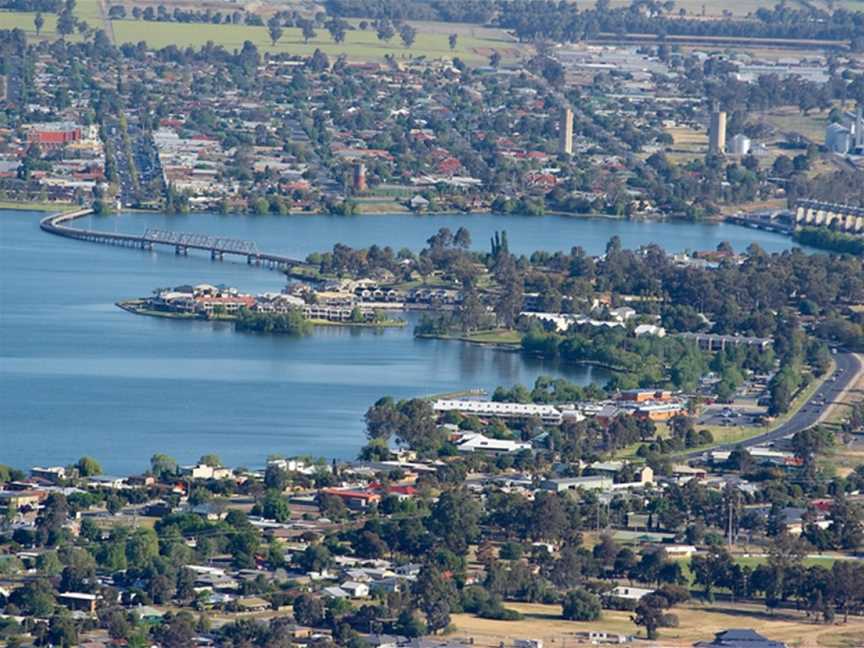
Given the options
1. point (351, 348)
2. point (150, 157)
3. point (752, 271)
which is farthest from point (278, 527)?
point (150, 157)

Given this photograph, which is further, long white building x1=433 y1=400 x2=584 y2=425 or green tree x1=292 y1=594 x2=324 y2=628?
long white building x1=433 y1=400 x2=584 y2=425

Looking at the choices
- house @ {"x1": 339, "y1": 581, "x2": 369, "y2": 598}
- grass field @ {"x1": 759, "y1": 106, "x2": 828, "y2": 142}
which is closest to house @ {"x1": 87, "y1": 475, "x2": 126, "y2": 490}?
house @ {"x1": 339, "y1": 581, "x2": 369, "y2": 598}

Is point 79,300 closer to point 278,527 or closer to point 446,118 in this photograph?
point 278,527

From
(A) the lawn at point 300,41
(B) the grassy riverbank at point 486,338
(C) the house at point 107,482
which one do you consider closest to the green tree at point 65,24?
(A) the lawn at point 300,41

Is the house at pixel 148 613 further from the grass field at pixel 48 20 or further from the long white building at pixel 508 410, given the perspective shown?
the grass field at pixel 48 20

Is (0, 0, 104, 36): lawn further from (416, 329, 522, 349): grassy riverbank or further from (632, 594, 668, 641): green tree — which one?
(632, 594, 668, 641): green tree

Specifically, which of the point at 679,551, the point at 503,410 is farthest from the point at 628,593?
the point at 503,410

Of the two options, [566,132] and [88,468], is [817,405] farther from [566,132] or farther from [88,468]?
[566,132]
